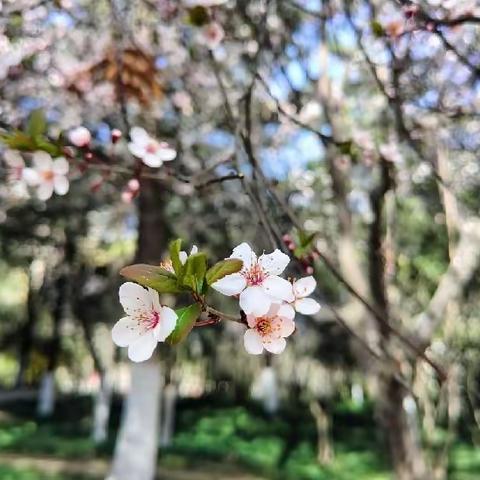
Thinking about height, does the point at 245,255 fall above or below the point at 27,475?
above

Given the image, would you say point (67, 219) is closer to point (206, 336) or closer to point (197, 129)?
point (197, 129)

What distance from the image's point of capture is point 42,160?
1.50 m

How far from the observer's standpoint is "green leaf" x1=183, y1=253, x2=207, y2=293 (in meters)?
0.87

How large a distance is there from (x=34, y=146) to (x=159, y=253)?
4693mm

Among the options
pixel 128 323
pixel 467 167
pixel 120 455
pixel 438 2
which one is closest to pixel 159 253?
pixel 120 455

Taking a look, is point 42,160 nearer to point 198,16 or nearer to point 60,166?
point 60,166

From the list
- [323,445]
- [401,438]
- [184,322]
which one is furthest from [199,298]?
[323,445]

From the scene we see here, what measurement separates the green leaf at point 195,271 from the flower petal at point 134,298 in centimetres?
7

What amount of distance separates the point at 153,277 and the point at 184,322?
0.07 meters

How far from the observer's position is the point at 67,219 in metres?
8.68

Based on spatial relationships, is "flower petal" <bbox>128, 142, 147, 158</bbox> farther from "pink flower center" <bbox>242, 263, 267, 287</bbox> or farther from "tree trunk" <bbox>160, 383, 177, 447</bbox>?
"tree trunk" <bbox>160, 383, 177, 447</bbox>

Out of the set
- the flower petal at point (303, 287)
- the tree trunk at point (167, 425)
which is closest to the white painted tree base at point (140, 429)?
the tree trunk at point (167, 425)

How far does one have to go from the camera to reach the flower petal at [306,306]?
1075 millimetres

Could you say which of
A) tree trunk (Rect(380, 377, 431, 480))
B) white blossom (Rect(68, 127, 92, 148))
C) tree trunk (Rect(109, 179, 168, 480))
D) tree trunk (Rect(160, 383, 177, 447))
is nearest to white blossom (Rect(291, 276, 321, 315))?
white blossom (Rect(68, 127, 92, 148))
